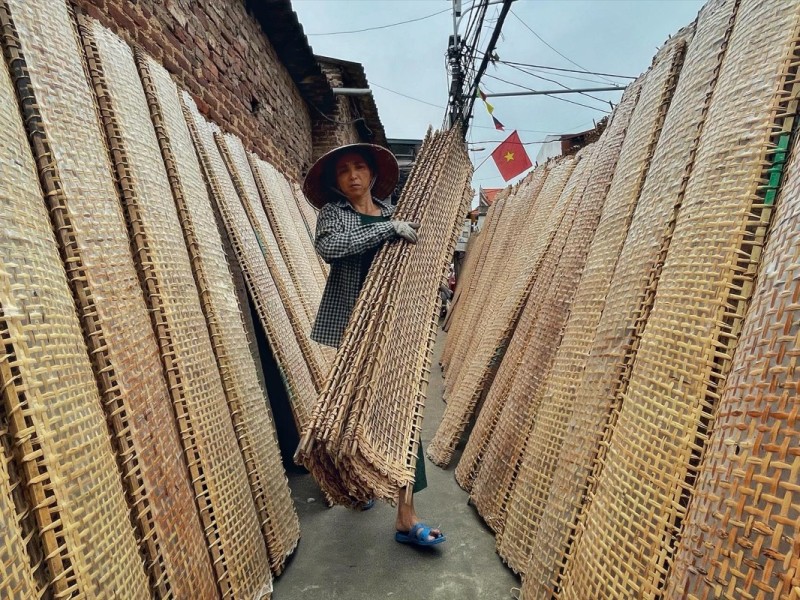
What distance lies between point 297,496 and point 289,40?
14.6 feet

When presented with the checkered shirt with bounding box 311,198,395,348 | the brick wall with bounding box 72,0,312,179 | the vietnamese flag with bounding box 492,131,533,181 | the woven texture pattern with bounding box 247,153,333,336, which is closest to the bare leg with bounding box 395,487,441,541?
the checkered shirt with bounding box 311,198,395,348

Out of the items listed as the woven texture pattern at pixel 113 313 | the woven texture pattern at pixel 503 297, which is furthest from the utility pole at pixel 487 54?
the woven texture pattern at pixel 113 313

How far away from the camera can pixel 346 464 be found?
1.47 m

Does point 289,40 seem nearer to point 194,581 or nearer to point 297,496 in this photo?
point 297,496

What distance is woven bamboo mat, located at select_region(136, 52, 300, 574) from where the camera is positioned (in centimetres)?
187

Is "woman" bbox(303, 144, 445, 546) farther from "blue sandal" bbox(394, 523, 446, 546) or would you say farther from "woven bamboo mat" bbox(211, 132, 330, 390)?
"woven bamboo mat" bbox(211, 132, 330, 390)

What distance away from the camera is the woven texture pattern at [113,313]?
1240 mm

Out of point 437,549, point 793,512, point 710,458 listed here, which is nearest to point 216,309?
point 437,549

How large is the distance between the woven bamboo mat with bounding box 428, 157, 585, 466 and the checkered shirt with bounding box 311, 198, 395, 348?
1.02 meters

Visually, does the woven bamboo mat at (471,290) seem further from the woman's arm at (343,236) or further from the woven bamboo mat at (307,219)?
the woman's arm at (343,236)

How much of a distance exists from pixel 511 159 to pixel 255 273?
8.99 metres

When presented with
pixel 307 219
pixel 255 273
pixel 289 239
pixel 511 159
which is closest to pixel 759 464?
pixel 255 273

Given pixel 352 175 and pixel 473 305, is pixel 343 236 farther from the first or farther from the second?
pixel 473 305

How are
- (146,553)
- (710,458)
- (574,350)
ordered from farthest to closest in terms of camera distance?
1. (574,350)
2. (146,553)
3. (710,458)
